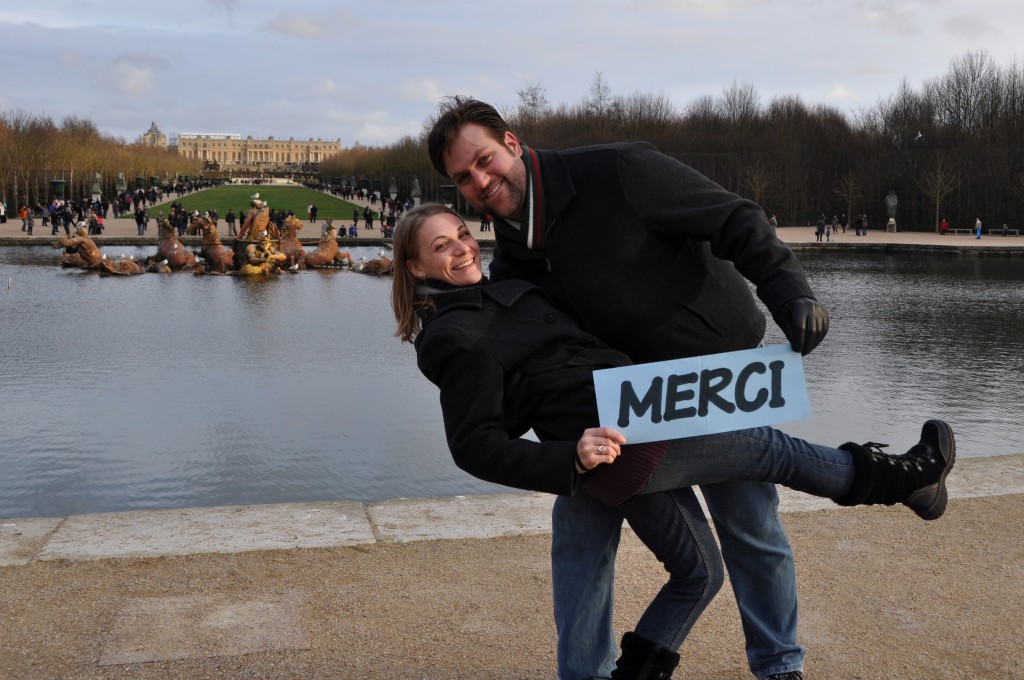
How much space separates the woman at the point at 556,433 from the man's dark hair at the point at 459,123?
16 cm

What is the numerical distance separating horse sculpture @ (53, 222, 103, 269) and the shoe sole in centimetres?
2265

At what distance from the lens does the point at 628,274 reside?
8.71ft

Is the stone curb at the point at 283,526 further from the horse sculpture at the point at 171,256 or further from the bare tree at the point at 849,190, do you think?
the bare tree at the point at 849,190

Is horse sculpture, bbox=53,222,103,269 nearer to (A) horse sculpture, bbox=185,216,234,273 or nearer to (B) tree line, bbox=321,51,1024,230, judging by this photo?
(A) horse sculpture, bbox=185,216,234,273

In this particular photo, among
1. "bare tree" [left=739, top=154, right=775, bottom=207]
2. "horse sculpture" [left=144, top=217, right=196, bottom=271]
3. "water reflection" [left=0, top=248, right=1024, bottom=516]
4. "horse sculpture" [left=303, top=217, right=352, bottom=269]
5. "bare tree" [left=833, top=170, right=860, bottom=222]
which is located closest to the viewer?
"water reflection" [left=0, top=248, right=1024, bottom=516]

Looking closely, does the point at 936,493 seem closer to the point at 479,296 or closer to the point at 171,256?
the point at 479,296

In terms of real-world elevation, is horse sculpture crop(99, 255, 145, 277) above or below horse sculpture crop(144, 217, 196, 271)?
below

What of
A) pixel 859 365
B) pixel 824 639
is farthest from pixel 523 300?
pixel 859 365

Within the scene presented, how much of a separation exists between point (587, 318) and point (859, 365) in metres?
9.74

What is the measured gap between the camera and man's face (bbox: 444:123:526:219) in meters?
2.65

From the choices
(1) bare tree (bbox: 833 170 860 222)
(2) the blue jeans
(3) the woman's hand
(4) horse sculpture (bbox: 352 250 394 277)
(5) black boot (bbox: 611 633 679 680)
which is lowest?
(5) black boot (bbox: 611 633 679 680)

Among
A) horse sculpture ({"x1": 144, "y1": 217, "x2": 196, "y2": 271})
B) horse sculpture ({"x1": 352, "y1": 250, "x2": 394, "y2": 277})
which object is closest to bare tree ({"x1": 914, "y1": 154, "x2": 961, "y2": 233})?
horse sculpture ({"x1": 352, "y1": 250, "x2": 394, "y2": 277})

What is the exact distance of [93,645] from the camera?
10.3 ft

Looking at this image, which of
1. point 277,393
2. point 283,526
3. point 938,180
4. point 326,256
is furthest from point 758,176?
point 283,526
